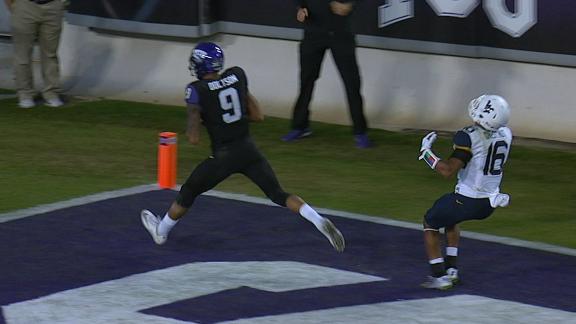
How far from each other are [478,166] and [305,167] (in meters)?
4.50

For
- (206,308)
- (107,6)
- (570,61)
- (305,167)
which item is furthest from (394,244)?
(107,6)

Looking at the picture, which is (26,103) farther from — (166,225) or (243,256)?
(243,256)

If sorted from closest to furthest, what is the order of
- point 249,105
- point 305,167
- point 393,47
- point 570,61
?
point 249,105
point 305,167
point 570,61
point 393,47

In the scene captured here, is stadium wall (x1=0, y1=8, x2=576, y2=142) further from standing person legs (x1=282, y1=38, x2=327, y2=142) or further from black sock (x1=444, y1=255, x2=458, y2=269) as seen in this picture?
black sock (x1=444, y1=255, x2=458, y2=269)

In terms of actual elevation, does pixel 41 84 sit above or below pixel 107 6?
below

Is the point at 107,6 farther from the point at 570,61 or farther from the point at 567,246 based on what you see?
the point at 567,246

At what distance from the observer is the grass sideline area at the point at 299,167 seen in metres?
11.5

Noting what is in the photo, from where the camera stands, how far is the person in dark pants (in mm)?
13719

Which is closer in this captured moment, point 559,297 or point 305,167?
point 559,297

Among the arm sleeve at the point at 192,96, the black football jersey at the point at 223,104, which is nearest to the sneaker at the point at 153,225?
the black football jersey at the point at 223,104

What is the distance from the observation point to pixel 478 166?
8773 mm

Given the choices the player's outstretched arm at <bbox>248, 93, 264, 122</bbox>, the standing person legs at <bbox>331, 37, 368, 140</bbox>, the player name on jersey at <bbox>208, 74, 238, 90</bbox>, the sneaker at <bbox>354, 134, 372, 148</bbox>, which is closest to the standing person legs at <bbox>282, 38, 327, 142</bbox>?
the standing person legs at <bbox>331, 37, 368, 140</bbox>

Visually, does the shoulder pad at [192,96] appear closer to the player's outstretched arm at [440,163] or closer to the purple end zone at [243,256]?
the purple end zone at [243,256]

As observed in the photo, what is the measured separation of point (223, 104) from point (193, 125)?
33 cm
